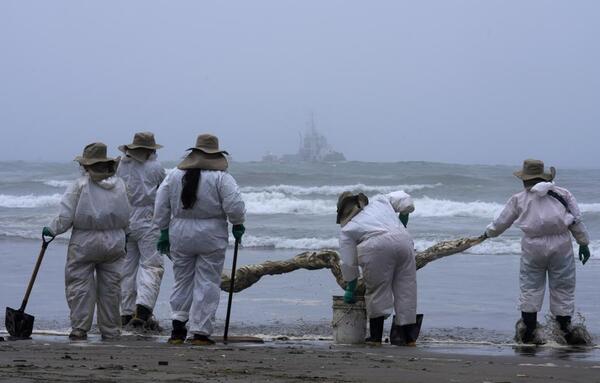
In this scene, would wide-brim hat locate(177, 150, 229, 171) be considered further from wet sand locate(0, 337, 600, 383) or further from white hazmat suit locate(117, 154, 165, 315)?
white hazmat suit locate(117, 154, 165, 315)

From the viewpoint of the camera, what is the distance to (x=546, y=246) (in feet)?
32.1

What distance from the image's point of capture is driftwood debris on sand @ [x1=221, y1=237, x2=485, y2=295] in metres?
10.7

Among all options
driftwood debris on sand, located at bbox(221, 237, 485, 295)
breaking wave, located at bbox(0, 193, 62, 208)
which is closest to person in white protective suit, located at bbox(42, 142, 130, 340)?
driftwood debris on sand, located at bbox(221, 237, 485, 295)

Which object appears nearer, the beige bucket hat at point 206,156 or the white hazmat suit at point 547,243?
the beige bucket hat at point 206,156

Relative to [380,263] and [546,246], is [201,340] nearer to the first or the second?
[380,263]

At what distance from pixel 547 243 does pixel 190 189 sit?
3.13 metres

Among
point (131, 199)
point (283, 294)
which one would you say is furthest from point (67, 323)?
point (283, 294)

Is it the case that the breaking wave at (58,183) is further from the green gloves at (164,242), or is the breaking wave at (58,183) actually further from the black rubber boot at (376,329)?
the black rubber boot at (376,329)

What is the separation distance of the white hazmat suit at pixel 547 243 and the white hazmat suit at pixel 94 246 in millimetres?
3399

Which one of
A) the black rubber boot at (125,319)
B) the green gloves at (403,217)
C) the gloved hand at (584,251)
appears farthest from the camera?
the black rubber boot at (125,319)

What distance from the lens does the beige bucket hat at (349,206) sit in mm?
9438

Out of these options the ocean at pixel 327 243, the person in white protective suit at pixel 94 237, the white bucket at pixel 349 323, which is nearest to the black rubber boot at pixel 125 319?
the ocean at pixel 327 243

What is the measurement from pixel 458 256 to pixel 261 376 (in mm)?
12958

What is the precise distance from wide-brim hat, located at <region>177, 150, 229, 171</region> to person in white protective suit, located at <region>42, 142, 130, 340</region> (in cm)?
69
